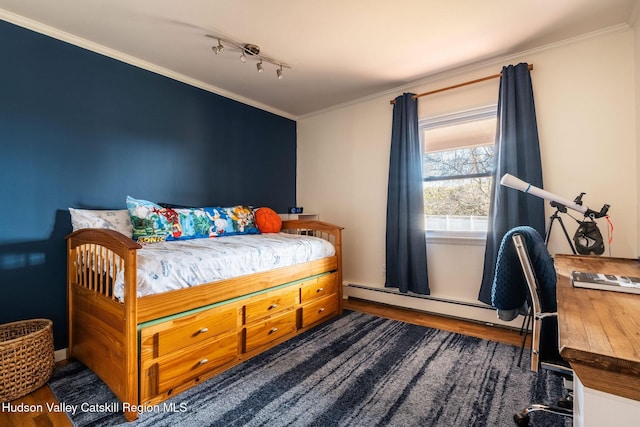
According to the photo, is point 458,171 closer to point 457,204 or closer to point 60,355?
point 457,204

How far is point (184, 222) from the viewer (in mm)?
2545

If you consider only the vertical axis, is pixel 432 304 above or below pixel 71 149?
below

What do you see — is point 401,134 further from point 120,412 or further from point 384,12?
point 120,412

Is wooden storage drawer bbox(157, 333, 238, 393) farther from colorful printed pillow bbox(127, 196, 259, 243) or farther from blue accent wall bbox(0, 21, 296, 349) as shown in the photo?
blue accent wall bbox(0, 21, 296, 349)

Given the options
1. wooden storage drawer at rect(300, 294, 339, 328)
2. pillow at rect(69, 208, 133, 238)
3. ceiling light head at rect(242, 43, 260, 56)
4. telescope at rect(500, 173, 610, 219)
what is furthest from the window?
pillow at rect(69, 208, 133, 238)

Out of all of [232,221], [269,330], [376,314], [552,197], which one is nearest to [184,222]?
[232,221]

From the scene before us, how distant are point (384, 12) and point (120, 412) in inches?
109

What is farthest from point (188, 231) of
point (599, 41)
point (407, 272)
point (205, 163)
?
point (599, 41)

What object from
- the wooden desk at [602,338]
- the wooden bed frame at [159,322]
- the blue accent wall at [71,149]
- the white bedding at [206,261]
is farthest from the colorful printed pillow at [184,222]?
the wooden desk at [602,338]

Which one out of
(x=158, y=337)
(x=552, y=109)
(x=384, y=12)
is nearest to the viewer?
(x=158, y=337)

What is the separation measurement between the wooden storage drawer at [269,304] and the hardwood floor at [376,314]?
3.23 feet

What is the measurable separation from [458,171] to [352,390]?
2.18 metres

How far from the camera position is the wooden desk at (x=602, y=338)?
19.2 inches

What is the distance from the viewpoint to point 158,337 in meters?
1.56
